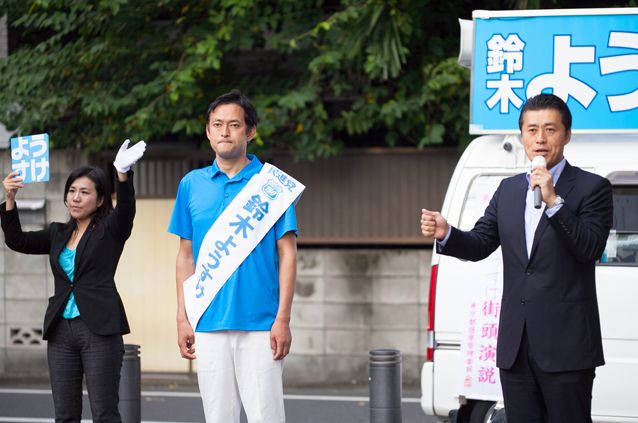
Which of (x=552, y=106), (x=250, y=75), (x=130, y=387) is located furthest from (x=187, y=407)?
(x=552, y=106)

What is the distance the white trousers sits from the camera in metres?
4.94

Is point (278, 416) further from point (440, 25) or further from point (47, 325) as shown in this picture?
point (440, 25)

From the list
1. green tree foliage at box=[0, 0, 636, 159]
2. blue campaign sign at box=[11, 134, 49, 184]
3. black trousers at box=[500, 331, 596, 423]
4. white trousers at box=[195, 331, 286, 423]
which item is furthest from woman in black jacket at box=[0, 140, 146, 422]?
green tree foliage at box=[0, 0, 636, 159]

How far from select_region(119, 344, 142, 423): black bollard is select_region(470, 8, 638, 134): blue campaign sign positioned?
2742 millimetres

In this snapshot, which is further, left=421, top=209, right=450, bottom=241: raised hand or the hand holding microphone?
left=421, top=209, right=450, bottom=241: raised hand

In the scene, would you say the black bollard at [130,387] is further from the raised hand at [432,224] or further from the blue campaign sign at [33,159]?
the raised hand at [432,224]

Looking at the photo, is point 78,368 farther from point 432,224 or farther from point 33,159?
point 432,224

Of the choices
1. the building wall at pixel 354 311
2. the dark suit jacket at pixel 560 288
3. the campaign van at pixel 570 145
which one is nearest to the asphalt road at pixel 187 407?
the building wall at pixel 354 311

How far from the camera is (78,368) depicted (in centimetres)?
602

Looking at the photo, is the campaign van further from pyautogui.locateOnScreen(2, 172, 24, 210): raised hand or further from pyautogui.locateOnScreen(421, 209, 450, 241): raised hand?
pyautogui.locateOnScreen(2, 172, 24, 210): raised hand

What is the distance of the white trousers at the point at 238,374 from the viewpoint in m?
4.94

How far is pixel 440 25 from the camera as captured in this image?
1138 centimetres

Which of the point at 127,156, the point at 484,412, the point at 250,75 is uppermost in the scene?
the point at 250,75

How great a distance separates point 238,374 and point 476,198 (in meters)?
2.36
